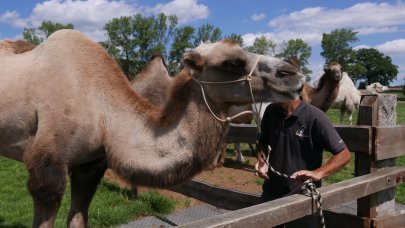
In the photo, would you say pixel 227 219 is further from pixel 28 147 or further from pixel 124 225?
pixel 124 225

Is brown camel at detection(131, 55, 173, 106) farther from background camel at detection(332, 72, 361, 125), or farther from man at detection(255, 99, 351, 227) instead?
background camel at detection(332, 72, 361, 125)

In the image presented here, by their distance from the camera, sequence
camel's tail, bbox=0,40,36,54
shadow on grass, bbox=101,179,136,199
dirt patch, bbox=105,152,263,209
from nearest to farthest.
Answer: camel's tail, bbox=0,40,36,54 → shadow on grass, bbox=101,179,136,199 → dirt patch, bbox=105,152,263,209

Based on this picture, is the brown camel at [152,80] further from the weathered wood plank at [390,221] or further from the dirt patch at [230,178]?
the weathered wood plank at [390,221]

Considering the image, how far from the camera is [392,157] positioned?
430cm

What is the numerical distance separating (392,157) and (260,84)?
1.55m

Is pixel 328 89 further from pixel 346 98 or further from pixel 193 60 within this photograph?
pixel 193 60

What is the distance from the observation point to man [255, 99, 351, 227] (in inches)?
146

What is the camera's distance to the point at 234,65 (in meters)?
3.90

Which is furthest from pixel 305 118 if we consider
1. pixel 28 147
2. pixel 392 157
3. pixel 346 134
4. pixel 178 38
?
pixel 178 38

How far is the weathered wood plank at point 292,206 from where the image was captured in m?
2.50

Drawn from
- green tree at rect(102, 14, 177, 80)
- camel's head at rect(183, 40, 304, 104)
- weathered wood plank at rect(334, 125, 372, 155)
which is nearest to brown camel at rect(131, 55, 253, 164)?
weathered wood plank at rect(334, 125, 372, 155)

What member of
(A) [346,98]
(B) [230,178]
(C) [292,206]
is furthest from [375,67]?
(C) [292,206]

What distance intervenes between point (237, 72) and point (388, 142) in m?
1.57

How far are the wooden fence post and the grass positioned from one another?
370 centimetres
